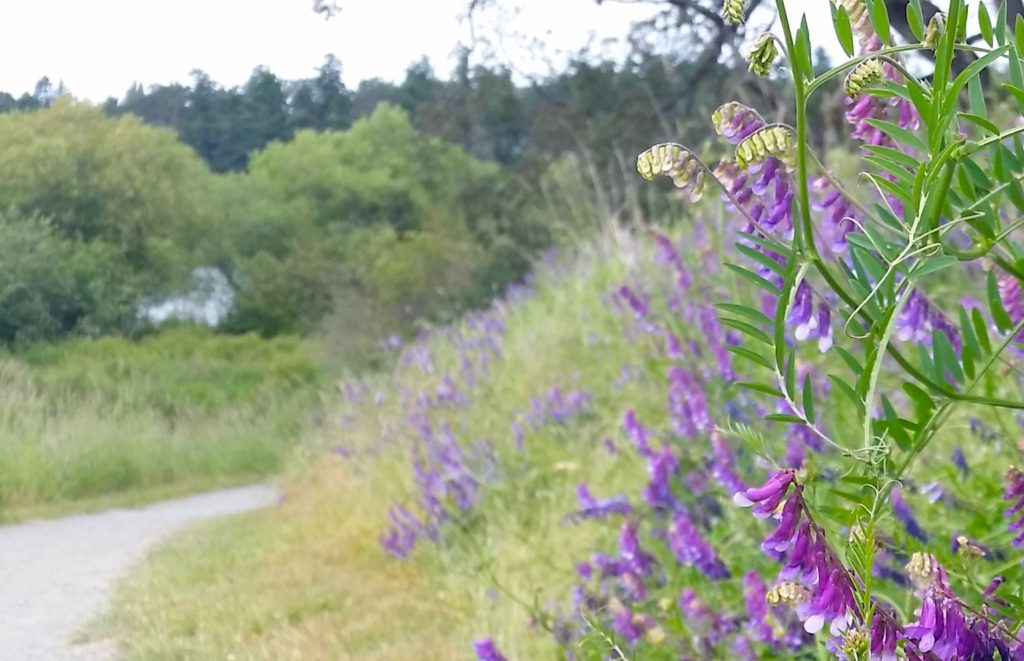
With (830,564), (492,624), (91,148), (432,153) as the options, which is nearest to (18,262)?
(91,148)

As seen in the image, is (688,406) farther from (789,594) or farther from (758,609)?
(789,594)

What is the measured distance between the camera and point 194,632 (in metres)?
2.73

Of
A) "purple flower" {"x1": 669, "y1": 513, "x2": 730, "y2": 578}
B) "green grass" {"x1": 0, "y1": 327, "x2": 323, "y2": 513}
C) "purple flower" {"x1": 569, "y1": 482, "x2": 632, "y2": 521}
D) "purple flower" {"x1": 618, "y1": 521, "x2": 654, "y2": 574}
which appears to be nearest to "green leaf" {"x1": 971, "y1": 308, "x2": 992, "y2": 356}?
"purple flower" {"x1": 669, "y1": 513, "x2": 730, "y2": 578}

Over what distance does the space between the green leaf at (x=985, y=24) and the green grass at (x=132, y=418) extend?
2968mm

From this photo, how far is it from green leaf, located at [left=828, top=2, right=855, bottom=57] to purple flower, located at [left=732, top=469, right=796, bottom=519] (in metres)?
0.39

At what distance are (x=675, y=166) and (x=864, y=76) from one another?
183 mm

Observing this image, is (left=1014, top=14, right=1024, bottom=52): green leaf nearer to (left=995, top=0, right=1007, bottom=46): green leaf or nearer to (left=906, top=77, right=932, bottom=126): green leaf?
(left=995, top=0, right=1007, bottom=46): green leaf

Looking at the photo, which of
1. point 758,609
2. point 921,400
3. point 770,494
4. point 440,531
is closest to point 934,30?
point 921,400

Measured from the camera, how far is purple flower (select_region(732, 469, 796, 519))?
0.79 meters

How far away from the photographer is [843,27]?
3.03ft

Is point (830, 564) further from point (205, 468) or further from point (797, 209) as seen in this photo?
point (205, 468)

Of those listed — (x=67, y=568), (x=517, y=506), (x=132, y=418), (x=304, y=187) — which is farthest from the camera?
(x=304, y=187)

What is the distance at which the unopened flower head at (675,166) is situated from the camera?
932 millimetres

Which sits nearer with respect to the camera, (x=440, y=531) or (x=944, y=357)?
(x=944, y=357)
